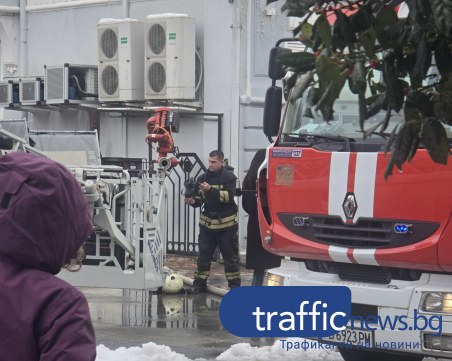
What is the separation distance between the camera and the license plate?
715cm

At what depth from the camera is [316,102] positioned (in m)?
3.08

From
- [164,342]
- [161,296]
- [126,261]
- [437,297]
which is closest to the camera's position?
[437,297]

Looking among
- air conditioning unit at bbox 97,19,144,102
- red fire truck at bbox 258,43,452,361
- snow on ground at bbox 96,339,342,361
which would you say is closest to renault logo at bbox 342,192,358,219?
red fire truck at bbox 258,43,452,361

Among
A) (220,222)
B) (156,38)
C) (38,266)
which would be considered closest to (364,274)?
(38,266)

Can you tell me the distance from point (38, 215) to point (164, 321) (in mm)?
8394

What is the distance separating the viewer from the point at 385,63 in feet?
10.3

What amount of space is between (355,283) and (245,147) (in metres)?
9.36

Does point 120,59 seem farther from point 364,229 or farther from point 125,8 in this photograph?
point 364,229

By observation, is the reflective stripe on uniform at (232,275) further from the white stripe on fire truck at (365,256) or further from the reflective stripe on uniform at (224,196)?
the white stripe on fire truck at (365,256)

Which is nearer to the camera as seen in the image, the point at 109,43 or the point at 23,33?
the point at 109,43

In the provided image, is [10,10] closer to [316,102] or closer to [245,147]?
[245,147]

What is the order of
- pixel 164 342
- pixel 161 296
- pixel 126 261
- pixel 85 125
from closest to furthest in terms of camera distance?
pixel 164 342 < pixel 126 261 < pixel 161 296 < pixel 85 125

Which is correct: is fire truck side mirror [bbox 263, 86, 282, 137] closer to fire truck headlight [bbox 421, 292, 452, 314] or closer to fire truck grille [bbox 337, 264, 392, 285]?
fire truck grille [bbox 337, 264, 392, 285]

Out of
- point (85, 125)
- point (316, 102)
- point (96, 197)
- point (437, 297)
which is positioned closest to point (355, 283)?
point (437, 297)
